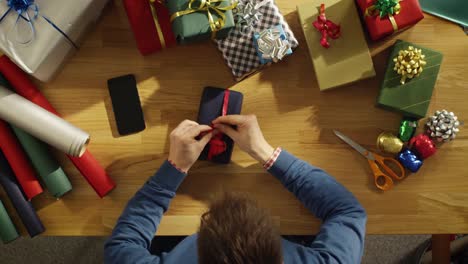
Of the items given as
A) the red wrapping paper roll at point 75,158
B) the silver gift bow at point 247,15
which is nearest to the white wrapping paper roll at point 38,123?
the red wrapping paper roll at point 75,158

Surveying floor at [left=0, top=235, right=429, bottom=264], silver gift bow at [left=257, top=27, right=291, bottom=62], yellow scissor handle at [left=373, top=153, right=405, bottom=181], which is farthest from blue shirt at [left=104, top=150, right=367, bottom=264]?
floor at [left=0, top=235, right=429, bottom=264]

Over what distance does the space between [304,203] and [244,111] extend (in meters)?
0.24

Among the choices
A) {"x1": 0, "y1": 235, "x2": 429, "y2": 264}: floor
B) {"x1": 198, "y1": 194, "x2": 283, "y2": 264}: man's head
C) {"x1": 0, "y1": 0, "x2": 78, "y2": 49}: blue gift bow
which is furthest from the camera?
{"x1": 0, "y1": 235, "x2": 429, "y2": 264}: floor

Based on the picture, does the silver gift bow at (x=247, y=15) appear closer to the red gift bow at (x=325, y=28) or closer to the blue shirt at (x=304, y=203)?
the red gift bow at (x=325, y=28)

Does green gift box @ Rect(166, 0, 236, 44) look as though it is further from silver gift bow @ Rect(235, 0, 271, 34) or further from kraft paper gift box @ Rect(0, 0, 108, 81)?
kraft paper gift box @ Rect(0, 0, 108, 81)

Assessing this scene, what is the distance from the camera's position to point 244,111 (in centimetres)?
94

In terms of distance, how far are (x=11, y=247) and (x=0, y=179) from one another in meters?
0.75

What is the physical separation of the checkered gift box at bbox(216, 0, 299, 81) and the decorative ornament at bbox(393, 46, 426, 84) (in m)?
0.22

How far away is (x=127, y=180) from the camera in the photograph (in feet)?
3.05

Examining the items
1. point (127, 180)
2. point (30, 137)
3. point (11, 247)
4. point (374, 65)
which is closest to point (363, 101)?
point (374, 65)

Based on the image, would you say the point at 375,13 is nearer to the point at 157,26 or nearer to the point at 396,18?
the point at 396,18

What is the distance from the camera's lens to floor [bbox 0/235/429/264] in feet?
4.83

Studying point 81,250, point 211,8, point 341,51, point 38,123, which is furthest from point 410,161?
point 81,250

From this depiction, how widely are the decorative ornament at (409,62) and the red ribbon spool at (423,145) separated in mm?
126
